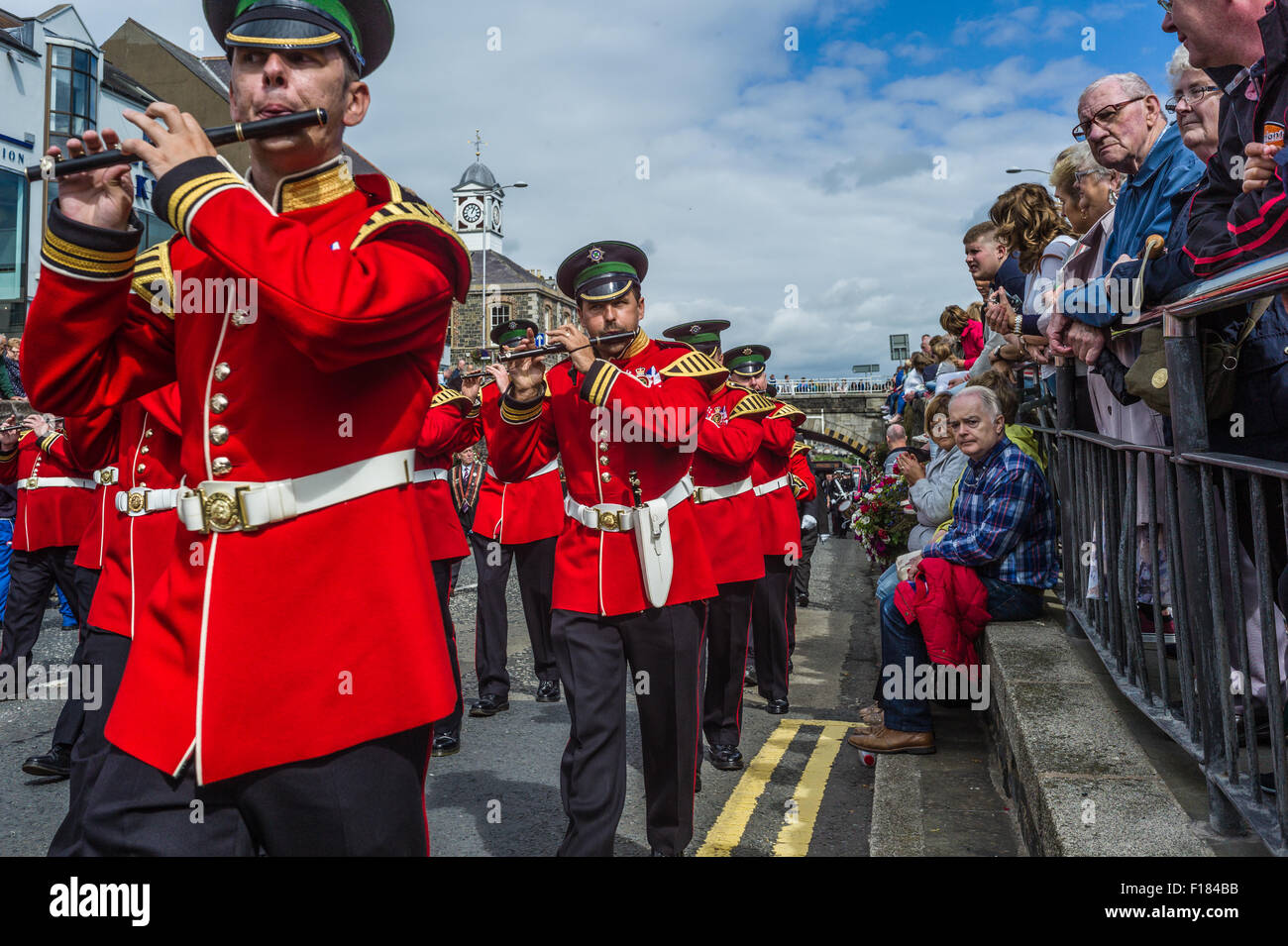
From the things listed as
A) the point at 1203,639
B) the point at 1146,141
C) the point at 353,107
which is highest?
the point at 1146,141

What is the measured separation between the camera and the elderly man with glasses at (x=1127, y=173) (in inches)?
150

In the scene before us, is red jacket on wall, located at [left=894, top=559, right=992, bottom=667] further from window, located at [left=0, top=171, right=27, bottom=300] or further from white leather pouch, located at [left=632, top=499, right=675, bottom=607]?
window, located at [left=0, top=171, right=27, bottom=300]

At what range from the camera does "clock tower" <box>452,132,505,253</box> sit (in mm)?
93625

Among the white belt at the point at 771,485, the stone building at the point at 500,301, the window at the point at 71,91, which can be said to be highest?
the stone building at the point at 500,301

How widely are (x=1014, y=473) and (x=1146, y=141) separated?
162 cm

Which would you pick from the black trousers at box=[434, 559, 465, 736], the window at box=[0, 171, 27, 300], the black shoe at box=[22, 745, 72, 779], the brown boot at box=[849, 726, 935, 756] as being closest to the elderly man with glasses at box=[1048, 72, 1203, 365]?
the brown boot at box=[849, 726, 935, 756]

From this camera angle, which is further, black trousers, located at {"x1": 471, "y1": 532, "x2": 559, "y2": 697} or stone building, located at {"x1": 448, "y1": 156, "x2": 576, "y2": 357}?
stone building, located at {"x1": 448, "y1": 156, "x2": 576, "y2": 357}

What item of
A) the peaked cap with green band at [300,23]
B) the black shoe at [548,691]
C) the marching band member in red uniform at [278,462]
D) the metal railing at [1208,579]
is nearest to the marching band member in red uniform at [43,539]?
the black shoe at [548,691]

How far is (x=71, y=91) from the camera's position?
24078mm

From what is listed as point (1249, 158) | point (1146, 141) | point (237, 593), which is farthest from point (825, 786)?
point (237, 593)

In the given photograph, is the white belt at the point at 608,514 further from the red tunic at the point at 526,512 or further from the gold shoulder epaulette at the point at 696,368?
the red tunic at the point at 526,512

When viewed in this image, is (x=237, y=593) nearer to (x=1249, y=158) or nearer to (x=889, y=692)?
(x=1249, y=158)

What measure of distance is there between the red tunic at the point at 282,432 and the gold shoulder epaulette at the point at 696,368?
2047 millimetres

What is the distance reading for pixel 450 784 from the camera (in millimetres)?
5184
